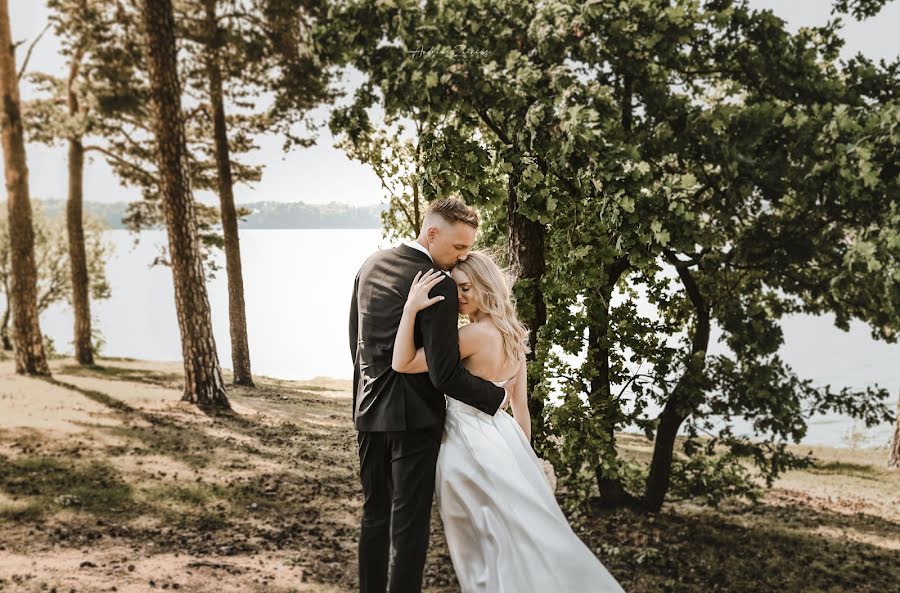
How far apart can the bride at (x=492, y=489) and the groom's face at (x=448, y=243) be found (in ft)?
0.22

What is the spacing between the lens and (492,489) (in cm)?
355

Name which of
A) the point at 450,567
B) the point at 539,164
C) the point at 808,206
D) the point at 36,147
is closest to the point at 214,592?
the point at 450,567

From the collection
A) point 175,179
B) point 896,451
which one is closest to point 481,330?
point 175,179

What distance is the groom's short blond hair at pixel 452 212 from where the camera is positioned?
146 inches

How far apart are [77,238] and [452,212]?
56.1ft

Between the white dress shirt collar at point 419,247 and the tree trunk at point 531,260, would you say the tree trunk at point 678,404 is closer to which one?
the tree trunk at point 531,260

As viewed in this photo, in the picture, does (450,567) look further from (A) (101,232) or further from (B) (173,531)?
(A) (101,232)

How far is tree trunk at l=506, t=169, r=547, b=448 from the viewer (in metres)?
6.44

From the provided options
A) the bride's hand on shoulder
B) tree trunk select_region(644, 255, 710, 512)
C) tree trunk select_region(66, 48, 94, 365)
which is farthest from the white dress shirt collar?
tree trunk select_region(66, 48, 94, 365)

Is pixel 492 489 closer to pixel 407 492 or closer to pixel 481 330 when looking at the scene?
pixel 407 492

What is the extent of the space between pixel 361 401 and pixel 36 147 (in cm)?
1669

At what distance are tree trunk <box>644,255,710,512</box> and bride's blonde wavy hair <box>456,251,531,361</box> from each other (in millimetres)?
3060

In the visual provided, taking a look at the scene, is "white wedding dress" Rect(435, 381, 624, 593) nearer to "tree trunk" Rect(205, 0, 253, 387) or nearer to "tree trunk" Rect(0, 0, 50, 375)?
"tree trunk" Rect(0, 0, 50, 375)

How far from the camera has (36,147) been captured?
1678 cm
